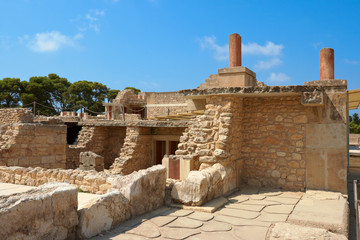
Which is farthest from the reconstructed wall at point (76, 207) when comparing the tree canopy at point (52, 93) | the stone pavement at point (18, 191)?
the tree canopy at point (52, 93)

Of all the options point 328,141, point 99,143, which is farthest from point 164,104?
point 328,141

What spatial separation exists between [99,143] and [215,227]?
1321 centimetres

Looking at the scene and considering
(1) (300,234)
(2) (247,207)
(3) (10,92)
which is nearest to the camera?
(1) (300,234)

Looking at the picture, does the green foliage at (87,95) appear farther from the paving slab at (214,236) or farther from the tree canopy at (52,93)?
the paving slab at (214,236)

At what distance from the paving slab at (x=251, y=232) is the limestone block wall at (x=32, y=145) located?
7.51 meters

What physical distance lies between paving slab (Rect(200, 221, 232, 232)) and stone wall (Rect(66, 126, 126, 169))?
41.3 ft

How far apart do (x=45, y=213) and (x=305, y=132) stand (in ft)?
19.5

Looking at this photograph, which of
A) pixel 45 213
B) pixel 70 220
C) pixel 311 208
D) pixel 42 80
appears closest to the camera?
pixel 45 213

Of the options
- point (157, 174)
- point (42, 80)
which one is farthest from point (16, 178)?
point (42, 80)

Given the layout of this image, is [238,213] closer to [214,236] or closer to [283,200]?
[214,236]

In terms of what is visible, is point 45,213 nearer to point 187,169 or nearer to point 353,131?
point 187,169

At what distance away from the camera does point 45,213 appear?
3410mm

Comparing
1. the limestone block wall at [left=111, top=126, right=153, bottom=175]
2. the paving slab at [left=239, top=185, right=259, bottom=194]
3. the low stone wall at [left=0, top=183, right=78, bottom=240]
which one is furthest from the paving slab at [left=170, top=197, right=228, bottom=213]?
the limestone block wall at [left=111, top=126, right=153, bottom=175]

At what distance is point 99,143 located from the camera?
651 inches
